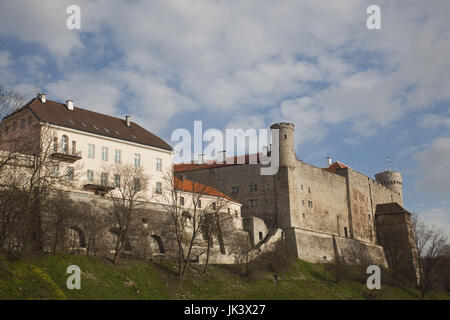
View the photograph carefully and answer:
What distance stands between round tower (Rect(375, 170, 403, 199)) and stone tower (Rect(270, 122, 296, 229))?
38244 mm

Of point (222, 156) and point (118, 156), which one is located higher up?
point (222, 156)

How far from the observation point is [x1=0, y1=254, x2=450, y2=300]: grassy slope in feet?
101

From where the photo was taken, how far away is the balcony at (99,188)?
42.9 metres

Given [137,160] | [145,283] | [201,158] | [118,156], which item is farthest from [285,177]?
[145,283]

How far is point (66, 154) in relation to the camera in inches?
1634

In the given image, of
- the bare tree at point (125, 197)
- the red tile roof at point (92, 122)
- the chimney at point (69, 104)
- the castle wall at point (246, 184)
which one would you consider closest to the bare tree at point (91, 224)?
the bare tree at point (125, 197)

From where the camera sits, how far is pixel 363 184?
7794 cm

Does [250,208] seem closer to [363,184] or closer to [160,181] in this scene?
[160,181]

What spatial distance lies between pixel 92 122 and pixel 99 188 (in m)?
6.63

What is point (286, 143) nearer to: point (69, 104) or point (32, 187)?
point (69, 104)

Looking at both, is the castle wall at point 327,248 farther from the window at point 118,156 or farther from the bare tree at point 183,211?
the window at point 118,156

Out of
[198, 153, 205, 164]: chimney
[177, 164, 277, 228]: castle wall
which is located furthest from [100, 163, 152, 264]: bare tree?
[198, 153, 205, 164]: chimney

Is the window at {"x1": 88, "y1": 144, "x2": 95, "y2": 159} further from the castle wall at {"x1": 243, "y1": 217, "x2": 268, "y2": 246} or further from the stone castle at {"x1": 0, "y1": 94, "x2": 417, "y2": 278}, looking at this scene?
the castle wall at {"x1": 243, "y1": 217, "x2": 268, "y2": 246}
